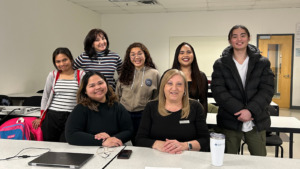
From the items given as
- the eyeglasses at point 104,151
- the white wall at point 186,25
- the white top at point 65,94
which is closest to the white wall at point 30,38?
the white wall at point 186,25

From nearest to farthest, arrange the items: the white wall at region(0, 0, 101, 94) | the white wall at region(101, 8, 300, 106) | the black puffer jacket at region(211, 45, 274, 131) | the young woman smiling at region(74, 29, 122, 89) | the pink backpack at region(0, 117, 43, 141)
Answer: the black puffer jacket at region(211, 45, 274, 131) < the pink backpack at region(0, 117, 43, 141) < the young woman smiling at region(74, 29, 122, 89) < the white wall at region(0, 0, 101, 94) < the white wall at region(101, 8, 300, 106)

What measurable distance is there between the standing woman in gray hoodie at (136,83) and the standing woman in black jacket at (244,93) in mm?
600

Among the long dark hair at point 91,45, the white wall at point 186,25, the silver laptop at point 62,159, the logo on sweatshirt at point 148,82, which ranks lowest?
the silver laptop at point 62,159

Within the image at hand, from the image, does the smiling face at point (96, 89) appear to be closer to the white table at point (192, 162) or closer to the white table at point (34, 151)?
the white table at point (34, 151)

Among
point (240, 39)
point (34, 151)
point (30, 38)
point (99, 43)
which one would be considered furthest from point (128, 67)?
point (30, 38)

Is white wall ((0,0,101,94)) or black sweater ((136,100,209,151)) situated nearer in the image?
black sweater ((136,100,209,151))

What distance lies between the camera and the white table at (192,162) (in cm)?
135

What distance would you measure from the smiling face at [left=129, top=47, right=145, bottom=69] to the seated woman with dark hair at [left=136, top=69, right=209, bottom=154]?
25.8 inches

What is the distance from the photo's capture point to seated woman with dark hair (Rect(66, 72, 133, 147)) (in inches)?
67.8

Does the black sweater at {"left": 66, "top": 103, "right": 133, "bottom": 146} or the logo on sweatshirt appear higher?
the logo on sweatshirt

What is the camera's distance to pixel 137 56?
2451 mm

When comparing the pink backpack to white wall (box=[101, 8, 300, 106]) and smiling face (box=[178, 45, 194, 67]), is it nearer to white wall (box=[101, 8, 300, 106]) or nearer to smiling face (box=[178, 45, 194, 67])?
smiling face (box=[178, 45, 194, 67])

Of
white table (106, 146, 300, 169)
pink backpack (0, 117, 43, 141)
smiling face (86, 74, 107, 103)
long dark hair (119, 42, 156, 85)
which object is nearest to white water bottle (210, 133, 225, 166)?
white table (106, 146, 300, 169)

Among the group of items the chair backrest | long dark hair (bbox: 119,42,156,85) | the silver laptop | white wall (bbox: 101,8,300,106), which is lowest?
the silver laptop
